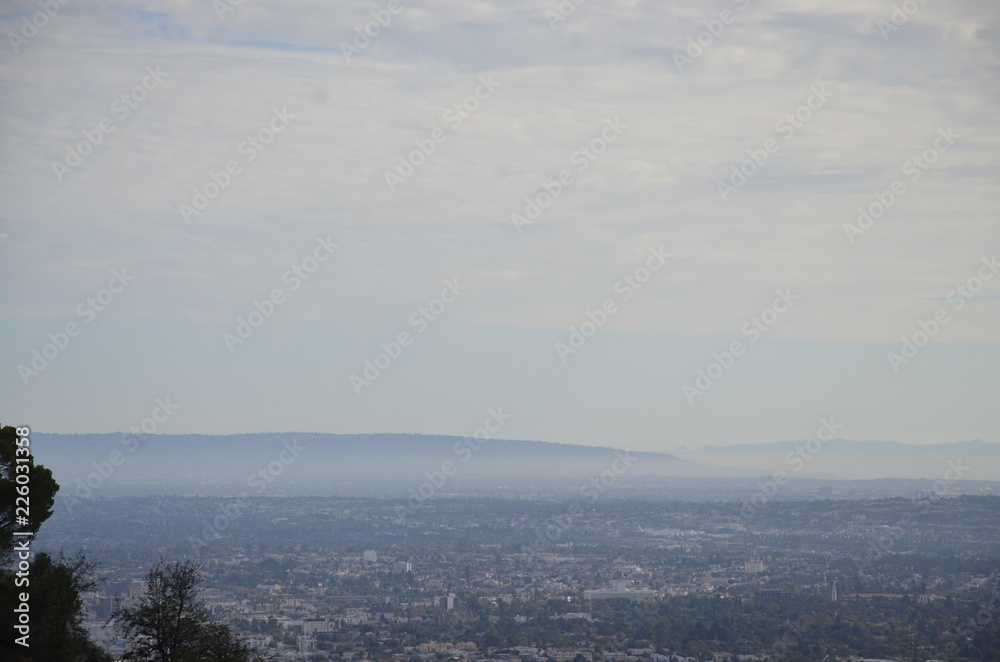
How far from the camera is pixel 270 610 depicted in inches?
1532

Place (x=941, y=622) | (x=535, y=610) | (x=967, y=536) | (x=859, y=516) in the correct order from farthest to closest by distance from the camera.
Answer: (x=859, y=516) < (x=967, y=536) < (x=535, y=610) < (x=941, y=622)

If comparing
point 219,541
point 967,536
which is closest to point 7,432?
point 219,541

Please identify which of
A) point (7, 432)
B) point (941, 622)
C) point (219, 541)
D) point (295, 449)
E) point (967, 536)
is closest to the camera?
point (7, 432)

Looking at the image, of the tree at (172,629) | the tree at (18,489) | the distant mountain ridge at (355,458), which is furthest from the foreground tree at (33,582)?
the distant mountain ridge at (355,458)

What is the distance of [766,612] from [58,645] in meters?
25.9

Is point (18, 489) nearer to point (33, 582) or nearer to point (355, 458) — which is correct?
point (33, 582)

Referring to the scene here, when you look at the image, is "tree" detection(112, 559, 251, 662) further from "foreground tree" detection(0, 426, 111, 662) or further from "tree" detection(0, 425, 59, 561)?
A: "tree" detection(0, 425, 59, 561)

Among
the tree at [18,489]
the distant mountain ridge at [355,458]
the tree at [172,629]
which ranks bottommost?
the tree at [172,629]

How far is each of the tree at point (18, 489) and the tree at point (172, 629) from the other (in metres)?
2.56

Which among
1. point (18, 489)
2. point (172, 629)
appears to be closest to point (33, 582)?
point (18, 489)

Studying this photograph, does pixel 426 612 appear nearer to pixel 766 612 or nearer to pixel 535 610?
pixel 535 610

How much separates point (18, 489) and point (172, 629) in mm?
3692

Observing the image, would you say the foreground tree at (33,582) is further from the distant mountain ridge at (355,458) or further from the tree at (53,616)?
the distant mountain ridge at (355,458)

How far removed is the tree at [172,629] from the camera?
1611 centimetres
